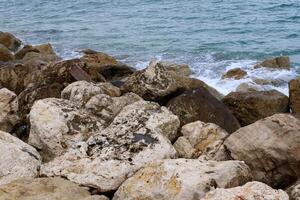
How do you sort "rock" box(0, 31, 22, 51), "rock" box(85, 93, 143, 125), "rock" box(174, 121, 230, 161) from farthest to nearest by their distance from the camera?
1. "rock" box(0, 31, 22, 51)
2. "rock" box(85, 93, 143, 125)
3. "rock" box(174, 121, 230, 161)

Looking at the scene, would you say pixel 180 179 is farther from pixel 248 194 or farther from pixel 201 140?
pixel 201 140

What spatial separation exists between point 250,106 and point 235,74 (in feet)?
24.4

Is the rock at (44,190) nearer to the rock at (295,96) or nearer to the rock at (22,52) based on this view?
the rock at (295,96)

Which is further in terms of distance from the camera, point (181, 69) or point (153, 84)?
point (181, 69)

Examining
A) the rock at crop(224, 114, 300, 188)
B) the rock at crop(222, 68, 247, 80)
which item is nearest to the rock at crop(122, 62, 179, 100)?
the rock at crop(224, 114, 300, 188)

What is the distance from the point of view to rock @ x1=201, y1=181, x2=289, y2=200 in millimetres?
5238

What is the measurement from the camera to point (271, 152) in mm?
7008

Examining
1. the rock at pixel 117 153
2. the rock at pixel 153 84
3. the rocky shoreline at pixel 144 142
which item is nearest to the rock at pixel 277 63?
the rocky shoreline at pixel 144 142

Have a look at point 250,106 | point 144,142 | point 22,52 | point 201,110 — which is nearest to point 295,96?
point 250,106

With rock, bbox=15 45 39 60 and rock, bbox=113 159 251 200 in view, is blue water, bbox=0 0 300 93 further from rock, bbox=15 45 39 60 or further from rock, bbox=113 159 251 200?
rock, bbox=113 159 251 200

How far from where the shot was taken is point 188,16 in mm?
29312

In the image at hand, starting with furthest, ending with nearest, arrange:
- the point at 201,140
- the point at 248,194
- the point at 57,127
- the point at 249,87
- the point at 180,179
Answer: the point at 249,87 → the point at 201,140 → the point at 57,127 → the point at 180,179 → the point at 248,194

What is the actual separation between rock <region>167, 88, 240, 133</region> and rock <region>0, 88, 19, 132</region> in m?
2.63

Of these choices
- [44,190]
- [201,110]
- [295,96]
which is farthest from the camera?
[295,96]
